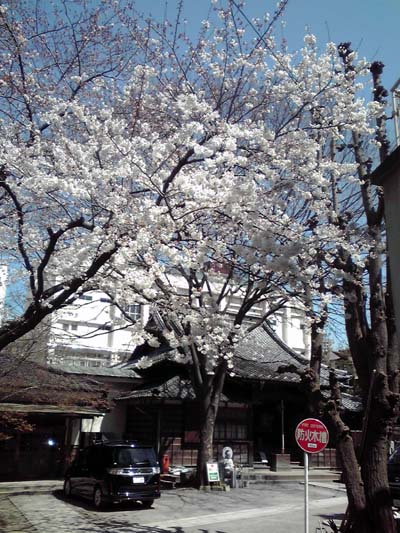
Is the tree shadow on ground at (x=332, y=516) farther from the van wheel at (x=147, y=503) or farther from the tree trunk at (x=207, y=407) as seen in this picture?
the tree trunk at (x=207, y=407)

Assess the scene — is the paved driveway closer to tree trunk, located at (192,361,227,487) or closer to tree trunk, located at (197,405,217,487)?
tree trunk, located at (197,405,217,487)

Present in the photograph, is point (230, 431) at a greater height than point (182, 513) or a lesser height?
greater

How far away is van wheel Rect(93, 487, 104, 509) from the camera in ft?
44.3

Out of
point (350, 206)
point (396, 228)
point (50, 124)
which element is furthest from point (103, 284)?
point (350, 206)

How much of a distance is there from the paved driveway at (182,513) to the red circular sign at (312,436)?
2.72 metres

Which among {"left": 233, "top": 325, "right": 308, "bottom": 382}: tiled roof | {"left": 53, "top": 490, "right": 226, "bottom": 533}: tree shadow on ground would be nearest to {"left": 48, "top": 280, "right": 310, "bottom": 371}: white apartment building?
{"left": 233, "top": 325, "right": 308, "bottom": 382}: tiled roof

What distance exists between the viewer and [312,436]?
950 cm

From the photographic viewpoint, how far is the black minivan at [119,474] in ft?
43.5

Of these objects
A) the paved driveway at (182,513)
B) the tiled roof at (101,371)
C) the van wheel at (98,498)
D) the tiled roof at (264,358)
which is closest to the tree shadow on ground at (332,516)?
the paved driveway at (182,513)

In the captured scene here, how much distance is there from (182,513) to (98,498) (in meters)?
2.31

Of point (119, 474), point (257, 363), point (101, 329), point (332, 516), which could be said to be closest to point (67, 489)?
point (119, 474)

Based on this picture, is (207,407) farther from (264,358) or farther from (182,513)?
(264,358)

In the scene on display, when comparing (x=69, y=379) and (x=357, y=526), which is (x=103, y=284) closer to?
(x=357, y=526)

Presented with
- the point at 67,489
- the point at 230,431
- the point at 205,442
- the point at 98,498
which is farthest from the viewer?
the point at 230,431
